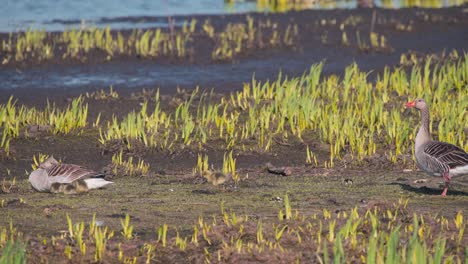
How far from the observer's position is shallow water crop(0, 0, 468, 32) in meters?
21.9

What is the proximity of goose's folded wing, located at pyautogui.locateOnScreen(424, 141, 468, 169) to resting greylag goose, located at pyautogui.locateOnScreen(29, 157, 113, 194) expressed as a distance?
2682mm

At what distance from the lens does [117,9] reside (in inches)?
971

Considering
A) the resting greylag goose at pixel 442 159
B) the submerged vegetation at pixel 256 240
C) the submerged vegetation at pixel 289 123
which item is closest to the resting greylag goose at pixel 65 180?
the submerged vegetation at pixel 256 240

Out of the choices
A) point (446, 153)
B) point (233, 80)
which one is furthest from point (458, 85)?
point (446, 153)

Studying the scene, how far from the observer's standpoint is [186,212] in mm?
7984

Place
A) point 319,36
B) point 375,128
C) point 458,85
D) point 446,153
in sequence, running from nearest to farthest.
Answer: point 446,153 → point 375,128 → point 458,85 → point 319,36

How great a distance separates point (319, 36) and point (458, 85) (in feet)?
22.2

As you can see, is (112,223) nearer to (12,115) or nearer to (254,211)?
(254,211)

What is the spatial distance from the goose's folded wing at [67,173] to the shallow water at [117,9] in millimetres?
12200

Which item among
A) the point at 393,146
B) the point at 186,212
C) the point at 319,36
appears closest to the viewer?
the point at 186,212

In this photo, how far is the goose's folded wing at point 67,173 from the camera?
8.73 m

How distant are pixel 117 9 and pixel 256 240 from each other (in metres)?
18.4

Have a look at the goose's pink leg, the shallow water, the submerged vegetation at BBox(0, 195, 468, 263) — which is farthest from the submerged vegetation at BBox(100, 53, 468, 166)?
the shallow water

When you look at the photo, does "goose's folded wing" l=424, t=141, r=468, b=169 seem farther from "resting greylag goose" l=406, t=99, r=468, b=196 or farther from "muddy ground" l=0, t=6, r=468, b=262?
"muddy ground" l=0, t=6, r=468, b=262
